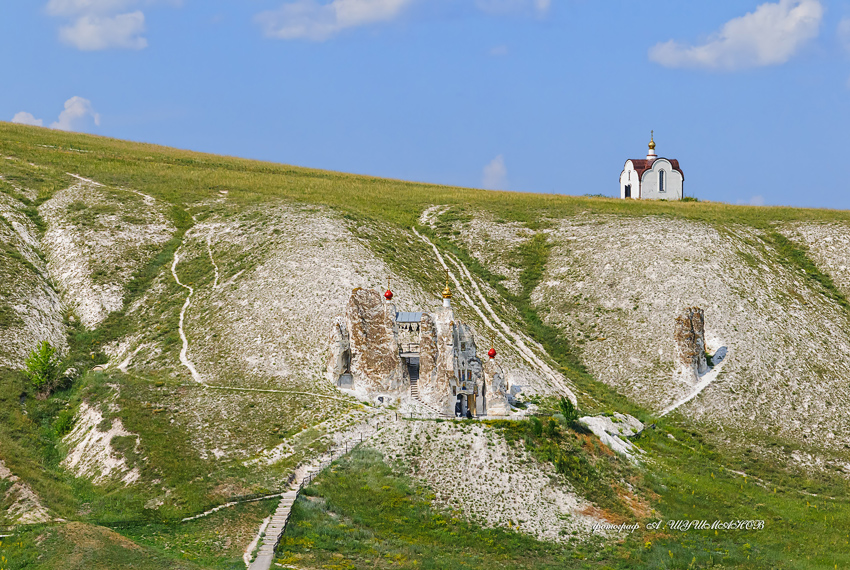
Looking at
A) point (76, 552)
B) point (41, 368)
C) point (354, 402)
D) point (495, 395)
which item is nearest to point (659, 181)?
point (495, 395)

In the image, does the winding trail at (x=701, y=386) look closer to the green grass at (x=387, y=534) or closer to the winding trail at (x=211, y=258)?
the green grass at (x=387, y=534)

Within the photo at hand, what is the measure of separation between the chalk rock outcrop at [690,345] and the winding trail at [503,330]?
9.81m

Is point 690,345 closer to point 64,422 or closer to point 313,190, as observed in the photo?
point 64,422

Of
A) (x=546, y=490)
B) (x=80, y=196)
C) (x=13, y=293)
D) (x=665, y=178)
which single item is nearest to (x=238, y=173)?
(x=80, y=196)

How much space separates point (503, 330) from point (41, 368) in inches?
1418

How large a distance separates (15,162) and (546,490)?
255 feet

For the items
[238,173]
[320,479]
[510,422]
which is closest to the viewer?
[320,479]

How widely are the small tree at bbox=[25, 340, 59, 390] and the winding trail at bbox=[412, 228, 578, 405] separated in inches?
1343

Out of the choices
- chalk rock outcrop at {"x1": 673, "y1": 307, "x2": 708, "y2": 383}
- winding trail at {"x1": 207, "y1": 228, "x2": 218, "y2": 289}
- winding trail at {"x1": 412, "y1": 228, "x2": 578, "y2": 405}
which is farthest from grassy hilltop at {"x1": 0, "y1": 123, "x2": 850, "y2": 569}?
chalk rock outcrop at {"x1": 673, "y1": 307, "x2": 708, "y2": 383}

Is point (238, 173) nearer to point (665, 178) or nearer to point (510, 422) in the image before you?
point (665, 178)

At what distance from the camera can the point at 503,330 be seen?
7650 cm

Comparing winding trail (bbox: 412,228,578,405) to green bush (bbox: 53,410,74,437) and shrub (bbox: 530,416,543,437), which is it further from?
green bush (bbox: 53,410,74,437)

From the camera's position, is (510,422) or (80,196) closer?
(510,422)

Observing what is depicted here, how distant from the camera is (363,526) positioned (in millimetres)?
46406
